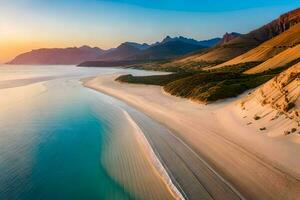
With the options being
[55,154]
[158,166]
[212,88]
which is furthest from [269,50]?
[158,166]

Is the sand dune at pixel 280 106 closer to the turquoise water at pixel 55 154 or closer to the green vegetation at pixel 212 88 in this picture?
the green vegetation at pixel 212 88

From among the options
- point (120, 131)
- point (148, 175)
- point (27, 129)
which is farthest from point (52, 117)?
point (148, 175)

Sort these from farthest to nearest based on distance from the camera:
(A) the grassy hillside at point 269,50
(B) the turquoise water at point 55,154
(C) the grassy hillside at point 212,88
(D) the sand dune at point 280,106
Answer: (A) the grassy hillside at point 269,50
(C) the grassy hillside at point 212,88
(D) the sand dune at point 280,106
(B) the turquoise water at point 55,154

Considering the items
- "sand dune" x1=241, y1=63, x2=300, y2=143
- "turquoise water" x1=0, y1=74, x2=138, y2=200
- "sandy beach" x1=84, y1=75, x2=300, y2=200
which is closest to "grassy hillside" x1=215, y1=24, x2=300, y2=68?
"sand dune" x1=241, y1=63, x2=300, y2=143

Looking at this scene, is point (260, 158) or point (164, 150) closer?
point (260, 158)

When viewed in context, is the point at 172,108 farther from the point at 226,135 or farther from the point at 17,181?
the point at 17,181

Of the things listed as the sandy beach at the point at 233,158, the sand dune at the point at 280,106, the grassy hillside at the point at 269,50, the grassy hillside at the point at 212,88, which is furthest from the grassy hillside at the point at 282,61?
the grassy hillside at the point at 269,50
